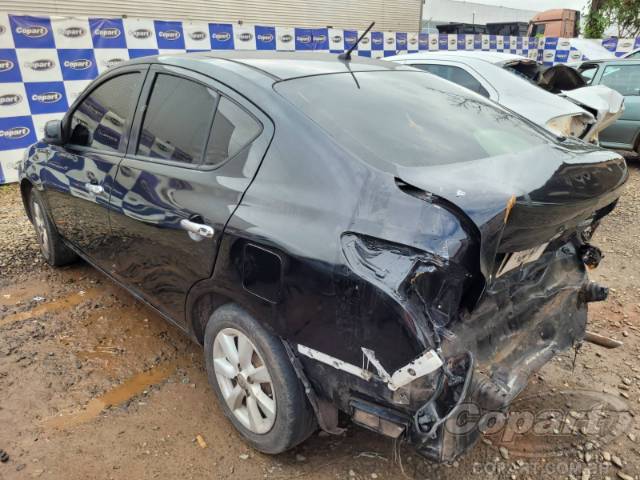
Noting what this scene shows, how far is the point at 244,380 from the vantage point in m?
2.04

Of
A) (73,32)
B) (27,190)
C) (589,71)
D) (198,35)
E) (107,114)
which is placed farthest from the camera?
(198,35)

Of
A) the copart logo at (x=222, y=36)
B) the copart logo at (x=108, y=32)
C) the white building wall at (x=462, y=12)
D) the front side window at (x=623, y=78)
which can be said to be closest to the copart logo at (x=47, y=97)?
the copart logo at (x=108, y=32)

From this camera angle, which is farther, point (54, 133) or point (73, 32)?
point (73, 32)

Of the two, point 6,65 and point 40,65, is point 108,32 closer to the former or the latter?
point 40,65

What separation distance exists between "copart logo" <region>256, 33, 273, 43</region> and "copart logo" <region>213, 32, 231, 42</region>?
772 mm

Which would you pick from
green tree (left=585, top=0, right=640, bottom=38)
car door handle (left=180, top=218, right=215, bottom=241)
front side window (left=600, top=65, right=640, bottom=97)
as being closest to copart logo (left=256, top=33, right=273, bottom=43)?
front side window (left=600, top=65, right=640, bottom=97)

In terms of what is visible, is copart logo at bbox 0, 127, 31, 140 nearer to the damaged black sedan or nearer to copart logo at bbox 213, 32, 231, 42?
copart logo at bbox 213, 32, 231, 42

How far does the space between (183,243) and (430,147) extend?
3.76ft

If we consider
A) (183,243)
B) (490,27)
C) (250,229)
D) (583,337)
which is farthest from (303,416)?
(490,27)

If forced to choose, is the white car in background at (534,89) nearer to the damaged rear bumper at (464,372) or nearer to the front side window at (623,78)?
the front side window at (623,78)

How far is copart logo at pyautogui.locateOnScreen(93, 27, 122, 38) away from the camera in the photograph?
744 cm

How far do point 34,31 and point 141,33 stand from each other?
1.71 metres

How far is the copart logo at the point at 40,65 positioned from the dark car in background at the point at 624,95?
7.78m

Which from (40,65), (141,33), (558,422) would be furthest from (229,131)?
(141,33)
